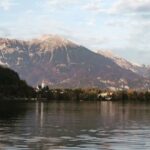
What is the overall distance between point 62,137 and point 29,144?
922 centimetres

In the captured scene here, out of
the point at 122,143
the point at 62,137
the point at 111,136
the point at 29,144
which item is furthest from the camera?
the point at 111,136

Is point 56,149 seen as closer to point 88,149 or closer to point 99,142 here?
point 88,149

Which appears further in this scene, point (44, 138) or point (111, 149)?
point (44, 138)

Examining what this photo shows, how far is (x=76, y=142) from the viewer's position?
5403 centimetres

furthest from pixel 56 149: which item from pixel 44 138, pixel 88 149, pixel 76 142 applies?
pixel 44 138

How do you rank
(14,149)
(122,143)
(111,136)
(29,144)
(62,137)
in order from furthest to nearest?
1. (111,136)
2. (62,137)
3. (122,143)
4. (29,144)
5. (14,149)

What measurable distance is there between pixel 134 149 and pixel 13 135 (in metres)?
17.6

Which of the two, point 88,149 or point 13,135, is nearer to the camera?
point 88,149

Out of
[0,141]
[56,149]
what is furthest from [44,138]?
[56,149]

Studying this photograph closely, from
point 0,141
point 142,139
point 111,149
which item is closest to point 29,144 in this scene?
point 0,141

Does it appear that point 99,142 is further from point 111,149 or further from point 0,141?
point 0,141

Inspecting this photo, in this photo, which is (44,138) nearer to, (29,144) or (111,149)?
(29,144)

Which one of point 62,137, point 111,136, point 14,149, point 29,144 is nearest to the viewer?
point 14,149

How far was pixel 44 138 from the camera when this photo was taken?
190 feet
